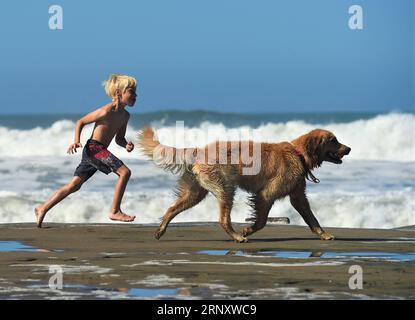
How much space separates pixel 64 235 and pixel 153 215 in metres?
4.90

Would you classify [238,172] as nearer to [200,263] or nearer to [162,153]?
[162,153]

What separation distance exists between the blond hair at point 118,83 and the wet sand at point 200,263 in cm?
166

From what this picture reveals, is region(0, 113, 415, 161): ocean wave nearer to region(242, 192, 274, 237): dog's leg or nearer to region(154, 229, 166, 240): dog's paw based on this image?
region(154, 229, 166, 240): dog's paw

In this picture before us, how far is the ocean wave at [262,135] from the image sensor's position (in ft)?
97.1

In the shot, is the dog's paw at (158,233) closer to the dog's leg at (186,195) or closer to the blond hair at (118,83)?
the dog's leg at (186,195)

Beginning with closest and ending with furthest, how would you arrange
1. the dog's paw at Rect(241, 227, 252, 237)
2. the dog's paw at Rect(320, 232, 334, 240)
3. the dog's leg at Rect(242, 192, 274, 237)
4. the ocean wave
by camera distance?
1. the dog's leg at Rect(242, 192, 274, 237)
2. the dog's paw at Rect(241, 227, 252, 237)
3. the dog's paw at Rect(320, 232, 334, 240)
4. the ocean wave

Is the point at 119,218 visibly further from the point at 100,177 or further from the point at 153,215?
the point at 100,177

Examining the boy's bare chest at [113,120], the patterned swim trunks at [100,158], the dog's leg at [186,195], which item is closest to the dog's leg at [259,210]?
the dog's leg at [186,195]

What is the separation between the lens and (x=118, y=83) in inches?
454

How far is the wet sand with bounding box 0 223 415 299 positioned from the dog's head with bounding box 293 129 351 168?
0.91 metres

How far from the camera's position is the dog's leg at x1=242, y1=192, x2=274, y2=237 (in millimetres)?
11367

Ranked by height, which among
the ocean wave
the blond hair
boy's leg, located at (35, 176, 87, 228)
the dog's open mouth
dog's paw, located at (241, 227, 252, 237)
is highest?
the ocean wave

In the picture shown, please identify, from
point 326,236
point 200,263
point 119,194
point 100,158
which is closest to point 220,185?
point 119,194

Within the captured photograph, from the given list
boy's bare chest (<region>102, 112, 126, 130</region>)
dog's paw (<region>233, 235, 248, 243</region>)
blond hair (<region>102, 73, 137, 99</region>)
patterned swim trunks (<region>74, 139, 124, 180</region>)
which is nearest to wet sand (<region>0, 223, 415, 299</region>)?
dog's paw (<region>233, 235, 248, 243</region>)
